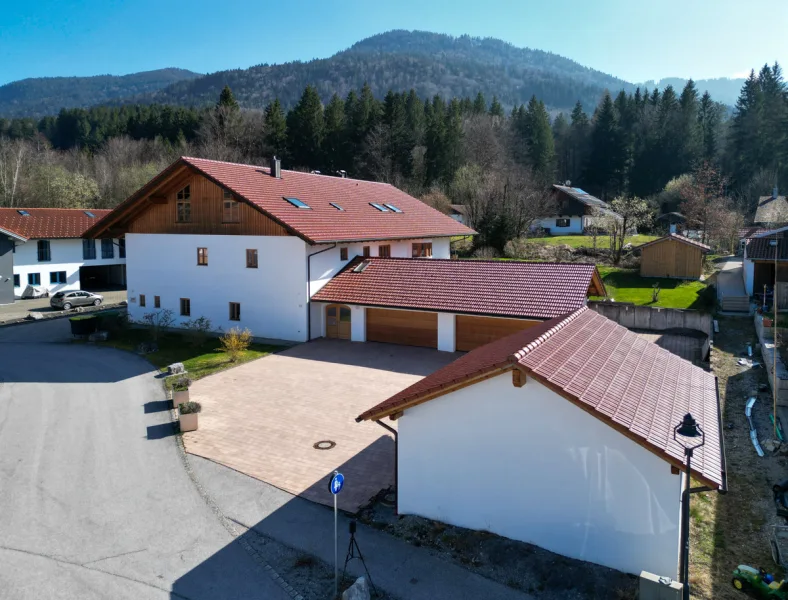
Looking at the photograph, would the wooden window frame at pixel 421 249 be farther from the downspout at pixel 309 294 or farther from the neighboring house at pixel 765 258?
the neighboring house at pixel 765 258

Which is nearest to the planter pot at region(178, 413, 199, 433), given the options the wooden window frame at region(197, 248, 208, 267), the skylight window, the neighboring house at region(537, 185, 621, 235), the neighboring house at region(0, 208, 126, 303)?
the wooden window frame at region(197, 248, 208, 267)

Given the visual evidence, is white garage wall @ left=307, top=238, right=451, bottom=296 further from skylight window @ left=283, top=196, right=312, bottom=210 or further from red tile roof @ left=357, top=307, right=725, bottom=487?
red tile roof @ left=357, top=307, right=725, bottom=487

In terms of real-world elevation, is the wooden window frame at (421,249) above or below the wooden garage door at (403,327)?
above

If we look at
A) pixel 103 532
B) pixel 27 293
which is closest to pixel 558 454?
pixel 103 532

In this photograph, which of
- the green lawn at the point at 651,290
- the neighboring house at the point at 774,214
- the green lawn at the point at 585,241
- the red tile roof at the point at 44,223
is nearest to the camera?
the green lawn at the point at 651,290

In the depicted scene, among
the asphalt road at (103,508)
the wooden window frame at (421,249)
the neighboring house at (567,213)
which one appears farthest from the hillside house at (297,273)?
the neighboring house at (567,213)

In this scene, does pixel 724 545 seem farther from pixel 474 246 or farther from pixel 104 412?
pixel 474 246

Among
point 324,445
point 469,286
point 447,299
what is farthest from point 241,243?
point 324,445
